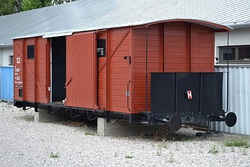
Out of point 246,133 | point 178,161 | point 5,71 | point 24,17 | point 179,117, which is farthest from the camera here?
point 24,17

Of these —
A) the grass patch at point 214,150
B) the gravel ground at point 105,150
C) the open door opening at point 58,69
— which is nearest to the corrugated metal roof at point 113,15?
the open door opening at point 58,69

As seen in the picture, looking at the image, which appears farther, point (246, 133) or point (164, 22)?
point (246, 133)

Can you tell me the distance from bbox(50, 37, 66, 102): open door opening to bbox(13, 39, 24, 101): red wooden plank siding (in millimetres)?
1584

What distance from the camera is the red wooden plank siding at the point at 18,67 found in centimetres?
1775

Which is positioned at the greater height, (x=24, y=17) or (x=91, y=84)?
(x=24, y=17)

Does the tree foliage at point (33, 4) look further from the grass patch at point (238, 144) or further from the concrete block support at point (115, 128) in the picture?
the grass patch at point (238, 144)

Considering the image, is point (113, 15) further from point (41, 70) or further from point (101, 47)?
point (101, 47)

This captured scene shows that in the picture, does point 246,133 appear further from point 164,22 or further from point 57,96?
point 57,96

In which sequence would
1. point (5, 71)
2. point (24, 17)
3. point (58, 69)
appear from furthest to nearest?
point (24, 17), point (5, 71), point (58, 69)

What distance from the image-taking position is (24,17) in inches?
1533

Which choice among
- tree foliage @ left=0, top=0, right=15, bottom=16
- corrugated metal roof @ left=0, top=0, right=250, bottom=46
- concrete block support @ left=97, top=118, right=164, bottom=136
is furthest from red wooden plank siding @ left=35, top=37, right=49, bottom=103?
tree foliage @ left=0, top=0, right=15, bottom=16

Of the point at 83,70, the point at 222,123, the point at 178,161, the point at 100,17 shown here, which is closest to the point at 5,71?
the point at 100,17

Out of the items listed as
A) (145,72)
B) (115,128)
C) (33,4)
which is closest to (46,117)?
(115,128)

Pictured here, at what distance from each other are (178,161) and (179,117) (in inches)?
84.7
